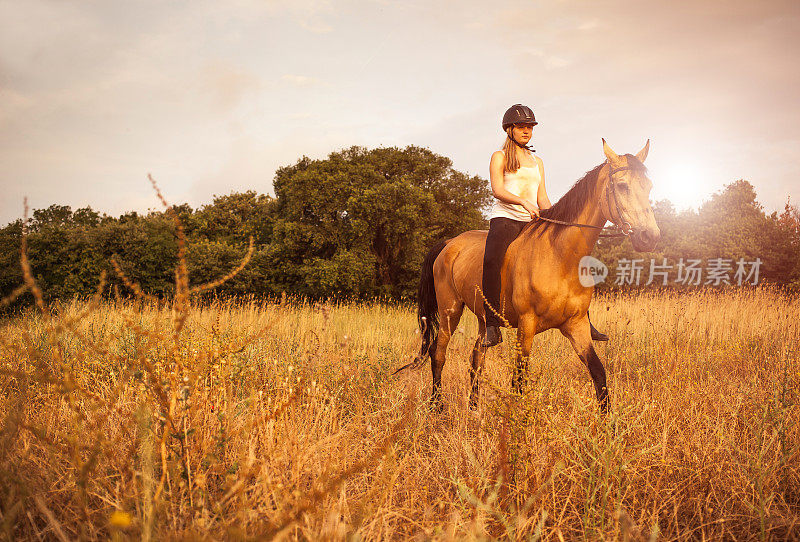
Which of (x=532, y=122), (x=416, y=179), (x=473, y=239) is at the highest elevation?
(x=416, y=179)

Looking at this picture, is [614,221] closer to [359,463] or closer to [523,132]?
[523,132]

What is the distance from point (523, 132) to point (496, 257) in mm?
1385

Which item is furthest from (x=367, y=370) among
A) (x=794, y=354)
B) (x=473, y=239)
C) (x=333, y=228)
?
(x=333, y=228)

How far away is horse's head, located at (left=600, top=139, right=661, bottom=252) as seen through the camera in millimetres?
3660

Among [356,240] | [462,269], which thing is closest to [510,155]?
[462,269]

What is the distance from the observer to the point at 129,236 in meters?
18.1

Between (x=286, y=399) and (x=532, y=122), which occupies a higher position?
(x=532, y=122)

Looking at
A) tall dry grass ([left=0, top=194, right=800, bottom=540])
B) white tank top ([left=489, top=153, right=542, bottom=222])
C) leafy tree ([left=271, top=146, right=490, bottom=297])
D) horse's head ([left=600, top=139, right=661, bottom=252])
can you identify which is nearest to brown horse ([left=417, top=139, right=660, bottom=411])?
horse's head ([left=600, top=139, right=661, bottom=252])

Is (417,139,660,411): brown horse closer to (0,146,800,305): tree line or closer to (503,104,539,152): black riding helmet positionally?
(503,104,539,152): black riding helmet

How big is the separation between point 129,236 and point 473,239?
17502 mm

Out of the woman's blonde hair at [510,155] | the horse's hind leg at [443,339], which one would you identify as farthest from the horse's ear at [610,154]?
the horse's hind leg at [443,339]

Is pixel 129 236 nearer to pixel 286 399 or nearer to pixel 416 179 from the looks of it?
pixel 416 179

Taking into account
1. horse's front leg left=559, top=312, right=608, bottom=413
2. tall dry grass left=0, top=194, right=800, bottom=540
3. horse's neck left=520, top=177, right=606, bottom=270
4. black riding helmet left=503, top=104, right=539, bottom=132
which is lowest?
tall dry grass left=0, top=194, right=800, bottom=540

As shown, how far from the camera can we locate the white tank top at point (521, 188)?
4.61 meters
